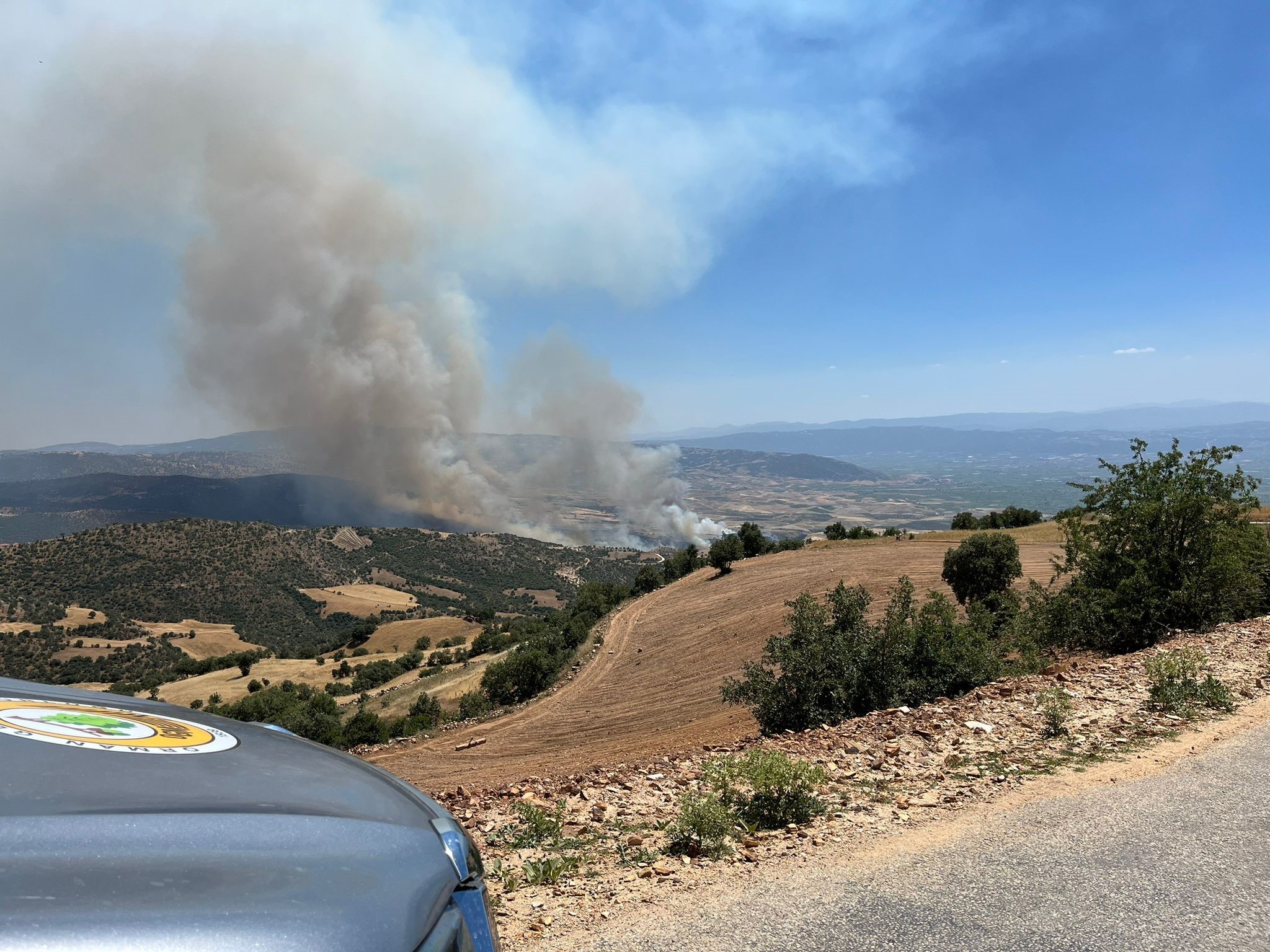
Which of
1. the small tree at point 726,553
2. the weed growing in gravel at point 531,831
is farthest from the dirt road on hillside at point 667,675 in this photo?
the weed growing in gravel at point 531,831

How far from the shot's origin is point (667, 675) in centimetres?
2300

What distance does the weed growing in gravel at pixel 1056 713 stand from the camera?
6246 mm

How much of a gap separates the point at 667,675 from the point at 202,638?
58.6 metres

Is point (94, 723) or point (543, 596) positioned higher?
point (94, 723)

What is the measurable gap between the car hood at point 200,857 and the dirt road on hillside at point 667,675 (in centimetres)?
760

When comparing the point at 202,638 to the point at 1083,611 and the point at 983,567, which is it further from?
the point at 1083,611

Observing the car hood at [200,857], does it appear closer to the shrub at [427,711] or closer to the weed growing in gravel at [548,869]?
the weed growing in gravel at [548,869]

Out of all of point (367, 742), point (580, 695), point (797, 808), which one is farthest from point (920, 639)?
point (367, 742)

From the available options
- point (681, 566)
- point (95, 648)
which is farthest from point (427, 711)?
point (95, 648)

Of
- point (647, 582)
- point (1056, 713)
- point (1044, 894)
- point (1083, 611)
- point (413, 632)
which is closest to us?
point (1044, 894)

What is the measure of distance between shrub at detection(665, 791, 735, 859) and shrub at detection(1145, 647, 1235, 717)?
5146mm

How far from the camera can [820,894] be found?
12.0 ft

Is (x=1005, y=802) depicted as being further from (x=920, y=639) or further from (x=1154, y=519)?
(x=1154, y=519)

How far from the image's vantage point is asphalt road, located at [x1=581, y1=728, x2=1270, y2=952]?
3.16 m
